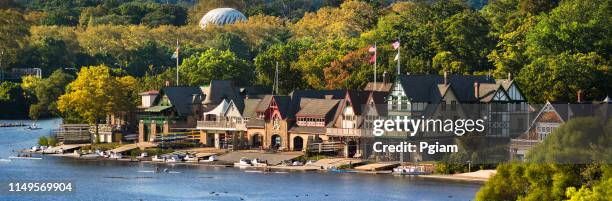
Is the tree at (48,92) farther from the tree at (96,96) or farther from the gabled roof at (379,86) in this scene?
the gabled roof at (379,86)

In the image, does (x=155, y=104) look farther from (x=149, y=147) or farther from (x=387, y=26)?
(x=387, y=26)

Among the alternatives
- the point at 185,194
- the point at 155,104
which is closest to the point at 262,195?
the point at 185,194

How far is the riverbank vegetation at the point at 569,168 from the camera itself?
6197 centimetres

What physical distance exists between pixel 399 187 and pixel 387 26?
4881 cm

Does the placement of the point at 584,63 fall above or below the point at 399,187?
above

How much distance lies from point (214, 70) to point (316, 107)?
28.9 metres

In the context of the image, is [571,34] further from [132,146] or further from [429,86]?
[132,146]

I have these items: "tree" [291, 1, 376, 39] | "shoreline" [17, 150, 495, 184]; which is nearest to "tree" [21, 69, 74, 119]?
"tree" [291, 1, 376, 39]

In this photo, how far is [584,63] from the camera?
101 meters

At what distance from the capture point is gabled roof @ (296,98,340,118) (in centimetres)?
9788

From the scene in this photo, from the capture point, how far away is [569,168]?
63312 mm

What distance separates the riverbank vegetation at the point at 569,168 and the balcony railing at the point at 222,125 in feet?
132

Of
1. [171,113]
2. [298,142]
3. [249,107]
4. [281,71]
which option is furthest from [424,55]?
[298,142]

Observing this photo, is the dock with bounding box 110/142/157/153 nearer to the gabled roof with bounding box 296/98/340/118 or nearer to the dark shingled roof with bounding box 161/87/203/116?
the dark shingled roof with bounding box 161/87/203/116
